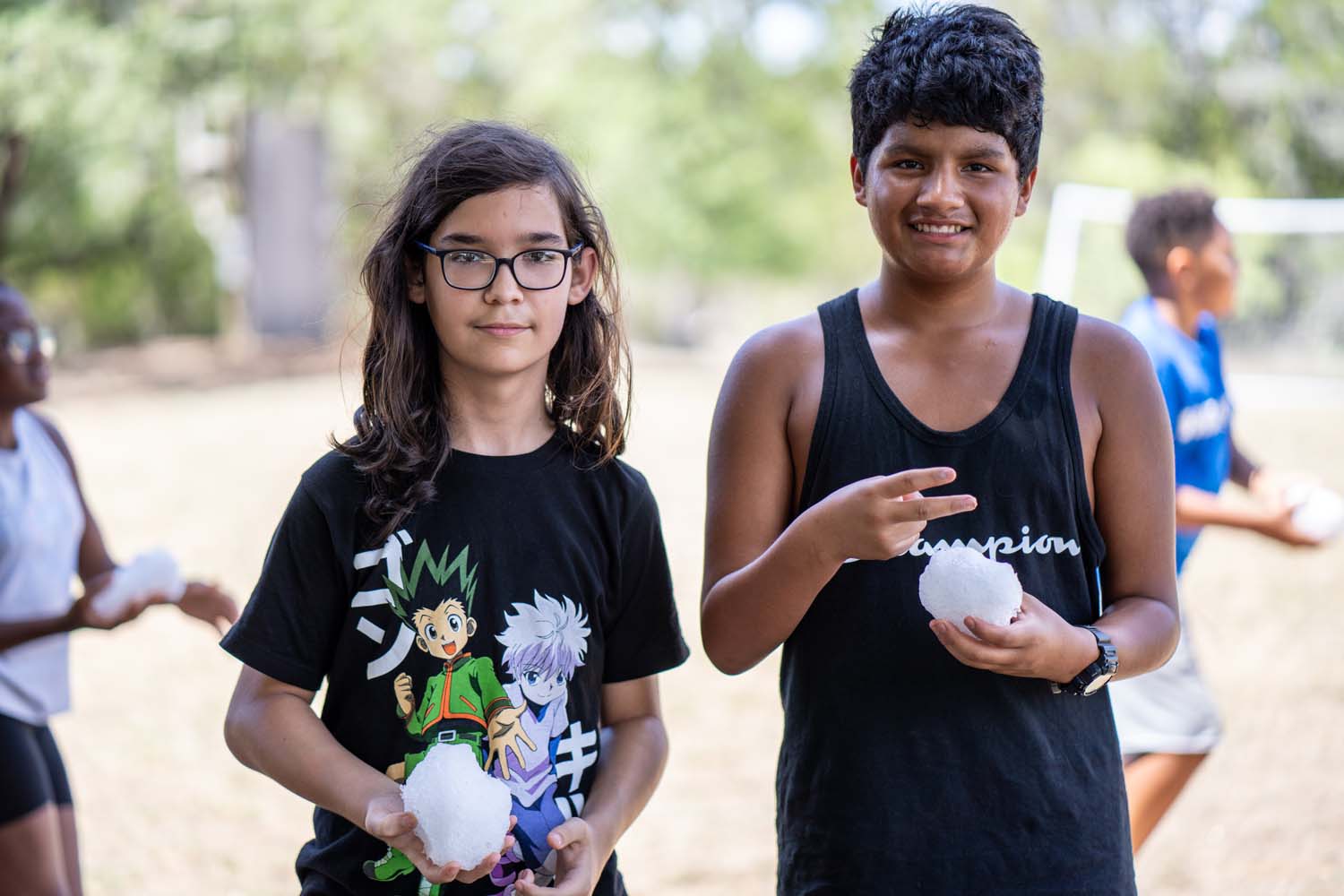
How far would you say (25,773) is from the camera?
3.06 meters

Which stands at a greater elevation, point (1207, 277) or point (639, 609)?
point (1207, 277)

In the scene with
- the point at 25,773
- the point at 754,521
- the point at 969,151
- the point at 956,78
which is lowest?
the point at 25,773

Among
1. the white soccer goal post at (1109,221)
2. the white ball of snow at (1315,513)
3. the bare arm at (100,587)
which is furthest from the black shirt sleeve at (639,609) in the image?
the white soccer goal post at (1109,221)

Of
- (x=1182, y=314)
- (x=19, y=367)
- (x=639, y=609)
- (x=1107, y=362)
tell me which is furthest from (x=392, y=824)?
(x=1182, y=314)

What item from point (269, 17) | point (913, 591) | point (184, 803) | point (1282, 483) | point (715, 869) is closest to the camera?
point (913, 591)

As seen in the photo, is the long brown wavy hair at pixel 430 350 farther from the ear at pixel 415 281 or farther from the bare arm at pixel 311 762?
the bare arm at pixel 311 762

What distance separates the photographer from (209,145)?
23234mm

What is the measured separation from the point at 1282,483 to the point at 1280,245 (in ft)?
40.0

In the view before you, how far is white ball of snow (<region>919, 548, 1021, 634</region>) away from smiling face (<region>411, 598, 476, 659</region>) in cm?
70

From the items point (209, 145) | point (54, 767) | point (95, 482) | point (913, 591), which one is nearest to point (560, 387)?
point (913, 591)

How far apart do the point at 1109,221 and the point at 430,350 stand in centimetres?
1358

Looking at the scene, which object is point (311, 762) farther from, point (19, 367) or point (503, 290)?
point (19, 367)

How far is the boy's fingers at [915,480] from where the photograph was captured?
1751 mm

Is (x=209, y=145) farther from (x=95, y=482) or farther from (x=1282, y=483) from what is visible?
(x=1282, y=483)
